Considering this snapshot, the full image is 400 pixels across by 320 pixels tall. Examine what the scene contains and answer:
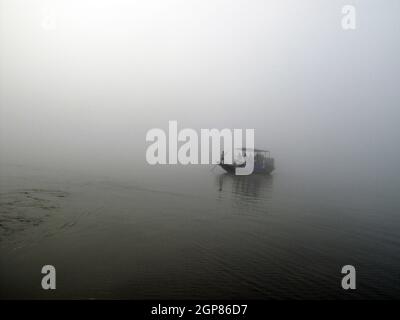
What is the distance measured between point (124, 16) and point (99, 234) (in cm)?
231

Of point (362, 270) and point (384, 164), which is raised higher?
point (384, 164)

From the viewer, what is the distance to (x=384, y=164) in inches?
130

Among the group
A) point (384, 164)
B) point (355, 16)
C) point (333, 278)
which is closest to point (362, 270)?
point (333, 278)

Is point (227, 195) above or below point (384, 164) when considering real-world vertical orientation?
below

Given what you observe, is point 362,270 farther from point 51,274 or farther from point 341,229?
point 51,274

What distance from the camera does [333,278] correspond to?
2764 mm

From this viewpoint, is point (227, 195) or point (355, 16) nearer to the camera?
point (355, 16)

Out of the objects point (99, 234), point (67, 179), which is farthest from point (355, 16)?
point (67, 179)

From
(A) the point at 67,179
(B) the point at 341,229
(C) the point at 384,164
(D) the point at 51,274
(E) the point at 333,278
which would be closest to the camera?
(D) the point at 51,274
